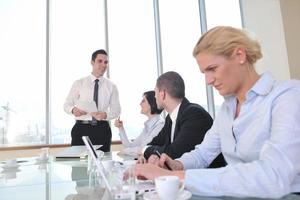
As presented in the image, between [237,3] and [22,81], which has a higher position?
[237,3]

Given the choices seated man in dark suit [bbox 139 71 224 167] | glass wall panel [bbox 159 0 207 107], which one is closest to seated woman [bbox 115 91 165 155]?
seated man in dark suit [bbox 139 71 224 167]

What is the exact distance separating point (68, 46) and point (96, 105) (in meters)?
1.91

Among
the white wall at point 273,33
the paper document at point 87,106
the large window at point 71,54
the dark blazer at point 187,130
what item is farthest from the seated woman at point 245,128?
the white wall at point 273,33

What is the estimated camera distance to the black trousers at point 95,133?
8.18ft

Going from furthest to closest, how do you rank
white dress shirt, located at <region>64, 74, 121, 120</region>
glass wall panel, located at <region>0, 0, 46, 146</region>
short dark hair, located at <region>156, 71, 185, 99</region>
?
1. glass wall panel, located at <region>0, 0, 46, 146</region>
2. white dress shirt, located at <region>64, 74, 121, 120</region>
3. short dark hair, located at <region>156, 71, 185, 99</region>

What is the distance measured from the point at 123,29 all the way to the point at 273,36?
2.31 metres

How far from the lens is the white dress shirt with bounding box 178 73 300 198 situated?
734 millimetres

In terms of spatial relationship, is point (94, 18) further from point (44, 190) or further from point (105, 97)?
point (44, 190)

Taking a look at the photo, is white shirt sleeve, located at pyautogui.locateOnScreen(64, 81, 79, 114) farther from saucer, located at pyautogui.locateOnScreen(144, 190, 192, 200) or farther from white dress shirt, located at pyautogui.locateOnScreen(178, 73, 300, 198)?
saucer, located at pyautogui.locateOnScreen(144, 190, 192, 200)

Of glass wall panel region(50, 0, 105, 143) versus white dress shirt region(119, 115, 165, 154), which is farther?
glass wall panel region(50, 0, 105, 143)

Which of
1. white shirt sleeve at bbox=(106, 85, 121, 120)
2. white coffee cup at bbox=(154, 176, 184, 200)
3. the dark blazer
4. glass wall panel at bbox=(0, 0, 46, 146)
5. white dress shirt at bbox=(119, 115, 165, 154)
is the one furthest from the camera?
glass wall panel at bbox=(0, 0, 46, 146)

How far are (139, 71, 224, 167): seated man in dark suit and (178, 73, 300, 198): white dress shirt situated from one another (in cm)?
43

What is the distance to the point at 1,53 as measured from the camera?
3.89 m

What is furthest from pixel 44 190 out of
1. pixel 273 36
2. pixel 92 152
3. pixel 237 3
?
pixel 237 3
